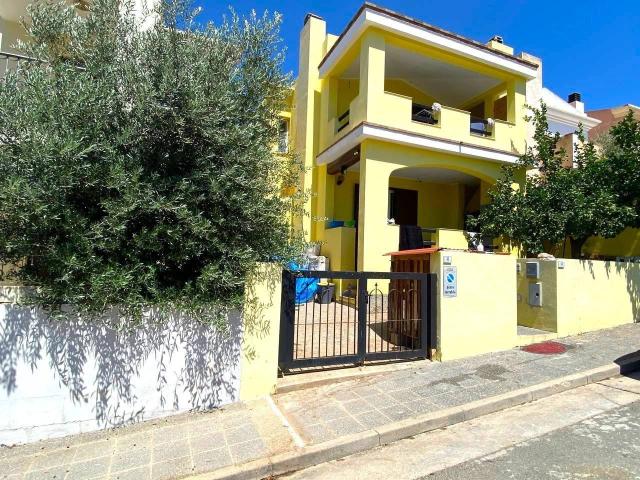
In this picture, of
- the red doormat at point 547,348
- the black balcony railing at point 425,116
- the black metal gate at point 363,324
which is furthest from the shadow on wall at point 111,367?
the black balcony railing at point 425,116

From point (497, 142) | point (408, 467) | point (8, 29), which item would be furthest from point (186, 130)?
point (497, 142)

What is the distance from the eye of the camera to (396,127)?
10117 millimetres

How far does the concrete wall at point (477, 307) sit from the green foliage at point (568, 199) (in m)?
4.40

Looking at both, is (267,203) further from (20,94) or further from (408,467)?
(408,467)

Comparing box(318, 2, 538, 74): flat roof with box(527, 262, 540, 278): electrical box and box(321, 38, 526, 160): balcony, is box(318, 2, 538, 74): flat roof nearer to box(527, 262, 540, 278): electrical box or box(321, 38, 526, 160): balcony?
box(321, 38, 526, 160): balcony

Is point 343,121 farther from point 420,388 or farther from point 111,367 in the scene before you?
point 111,367

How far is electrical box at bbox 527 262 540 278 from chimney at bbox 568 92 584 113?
55.2 feet

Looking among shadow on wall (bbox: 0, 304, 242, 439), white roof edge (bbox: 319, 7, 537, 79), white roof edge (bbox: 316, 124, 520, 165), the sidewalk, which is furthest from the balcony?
shadow on wall (bbox: 0, 304, 242, 439)

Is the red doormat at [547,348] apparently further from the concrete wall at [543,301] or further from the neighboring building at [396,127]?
the neighboring building at [396,127]

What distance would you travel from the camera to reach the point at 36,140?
356 centimetres

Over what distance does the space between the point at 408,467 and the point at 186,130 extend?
13.4 ft

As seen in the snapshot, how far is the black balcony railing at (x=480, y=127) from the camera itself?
474 inches

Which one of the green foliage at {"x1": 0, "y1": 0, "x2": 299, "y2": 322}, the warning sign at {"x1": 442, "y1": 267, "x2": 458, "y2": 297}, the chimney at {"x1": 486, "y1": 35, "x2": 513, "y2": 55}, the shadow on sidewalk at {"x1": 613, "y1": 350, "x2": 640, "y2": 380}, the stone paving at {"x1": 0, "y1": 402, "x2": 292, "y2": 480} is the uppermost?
the chimney at {"x1": 486, "y1": 35, "x2": 513, "y2": 55}

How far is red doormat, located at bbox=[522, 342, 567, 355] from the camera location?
690 cm
